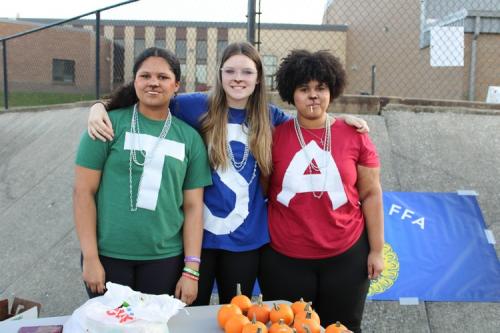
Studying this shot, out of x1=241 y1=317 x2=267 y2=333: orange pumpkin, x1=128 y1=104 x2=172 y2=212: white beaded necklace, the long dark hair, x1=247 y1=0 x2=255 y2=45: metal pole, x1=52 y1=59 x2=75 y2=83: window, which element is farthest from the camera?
x1=52 y1=59 x2=75 y2=83: window

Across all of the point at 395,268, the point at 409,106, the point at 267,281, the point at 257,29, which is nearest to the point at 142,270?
the point at 267,281

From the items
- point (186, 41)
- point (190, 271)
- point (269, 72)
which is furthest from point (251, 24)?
point (186, 41)

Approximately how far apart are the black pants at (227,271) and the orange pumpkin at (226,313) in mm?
598

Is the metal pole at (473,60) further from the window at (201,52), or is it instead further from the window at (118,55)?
the window at (118,55)

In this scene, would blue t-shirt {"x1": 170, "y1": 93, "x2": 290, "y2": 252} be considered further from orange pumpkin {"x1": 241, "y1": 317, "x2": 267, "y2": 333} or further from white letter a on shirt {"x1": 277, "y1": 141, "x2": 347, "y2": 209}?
orange pumpkin {"x1": 241, "y1": 317, "x2": 267, "y2": 333}

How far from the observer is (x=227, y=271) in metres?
2.50

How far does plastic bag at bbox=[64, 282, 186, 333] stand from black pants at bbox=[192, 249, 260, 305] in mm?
597

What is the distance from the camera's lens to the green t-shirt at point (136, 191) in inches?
89.9

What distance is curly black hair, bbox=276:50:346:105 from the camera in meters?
2.46

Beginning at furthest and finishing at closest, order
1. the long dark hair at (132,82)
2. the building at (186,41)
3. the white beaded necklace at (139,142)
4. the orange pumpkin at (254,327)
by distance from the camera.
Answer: the building at (186,41)
the long dark hair at (132,82)
the white beaded necklace at (139,142)
the orange pumpkin at (254,327)

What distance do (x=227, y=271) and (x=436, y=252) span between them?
5.90 ft

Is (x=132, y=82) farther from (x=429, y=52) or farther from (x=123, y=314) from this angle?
(x=429, y=52)

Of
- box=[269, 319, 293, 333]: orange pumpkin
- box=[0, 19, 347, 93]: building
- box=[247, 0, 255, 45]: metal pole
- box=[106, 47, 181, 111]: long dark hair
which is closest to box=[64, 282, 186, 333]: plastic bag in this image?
box=[269, 319, 293, 333]: orange pumpkin

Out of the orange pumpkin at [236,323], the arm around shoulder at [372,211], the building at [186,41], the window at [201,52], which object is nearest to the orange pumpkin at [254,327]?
the orange pumpkin at [236,323]
